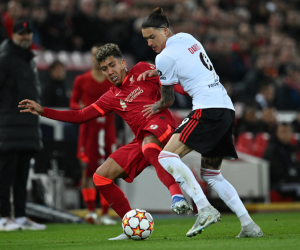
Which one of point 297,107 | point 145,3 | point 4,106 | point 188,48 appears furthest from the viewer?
point 145,3

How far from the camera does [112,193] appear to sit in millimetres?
5668

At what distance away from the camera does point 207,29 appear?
16438 mm

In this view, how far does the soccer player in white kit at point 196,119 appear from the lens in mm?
4977

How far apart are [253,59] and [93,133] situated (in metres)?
9.19

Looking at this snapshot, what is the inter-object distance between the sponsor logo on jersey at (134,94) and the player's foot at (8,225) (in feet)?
9.13

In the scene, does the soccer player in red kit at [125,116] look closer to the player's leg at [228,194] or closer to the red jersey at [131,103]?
the red jersey at [131,103]

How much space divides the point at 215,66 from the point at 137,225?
10.1m

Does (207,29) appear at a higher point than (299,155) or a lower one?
higher

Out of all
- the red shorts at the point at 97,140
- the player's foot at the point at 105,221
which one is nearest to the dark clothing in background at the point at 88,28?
the red shorts at the point at 97,140

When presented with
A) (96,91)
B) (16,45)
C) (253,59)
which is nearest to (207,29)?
(253,59)

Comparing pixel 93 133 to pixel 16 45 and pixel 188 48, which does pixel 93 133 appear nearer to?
pixel 16 45

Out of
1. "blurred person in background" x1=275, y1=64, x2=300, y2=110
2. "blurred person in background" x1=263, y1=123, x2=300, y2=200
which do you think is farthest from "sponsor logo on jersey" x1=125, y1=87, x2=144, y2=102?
"blurred person in background" x1=275, y1=64, x2=300, y2=110

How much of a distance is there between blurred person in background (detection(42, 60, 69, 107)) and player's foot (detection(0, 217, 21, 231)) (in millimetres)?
4149

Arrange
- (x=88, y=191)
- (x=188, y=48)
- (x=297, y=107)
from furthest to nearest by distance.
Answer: (x=297, y=107)
(x=88, y=191)
(x=188, y=48)
